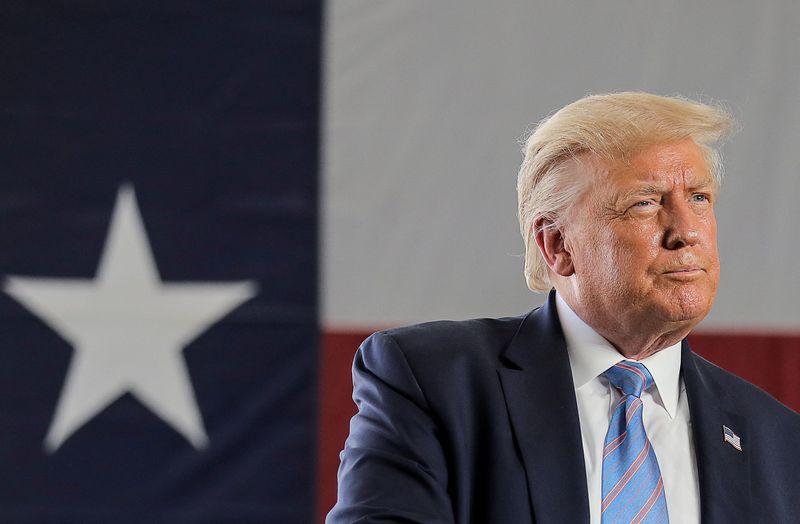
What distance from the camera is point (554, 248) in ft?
5.63

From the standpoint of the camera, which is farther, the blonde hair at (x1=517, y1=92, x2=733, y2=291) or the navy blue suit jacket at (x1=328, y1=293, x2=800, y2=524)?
the blonde hair at (x1=517, y1=92, x2=733, y2=291)

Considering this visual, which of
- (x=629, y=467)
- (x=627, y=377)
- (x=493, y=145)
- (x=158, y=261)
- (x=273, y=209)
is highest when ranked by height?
(x=493, y=145)

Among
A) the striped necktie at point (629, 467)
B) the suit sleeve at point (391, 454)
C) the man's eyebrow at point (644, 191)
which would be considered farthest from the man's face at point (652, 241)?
the suit sleeve at point (391, 454)

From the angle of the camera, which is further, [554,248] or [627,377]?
[554,248]

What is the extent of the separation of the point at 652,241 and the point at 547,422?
0.30 metres

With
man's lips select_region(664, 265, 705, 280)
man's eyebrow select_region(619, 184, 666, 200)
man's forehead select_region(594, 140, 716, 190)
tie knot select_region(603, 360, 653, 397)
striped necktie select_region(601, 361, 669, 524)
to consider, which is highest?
man's forehead select_region(594, 140, 716, 190)

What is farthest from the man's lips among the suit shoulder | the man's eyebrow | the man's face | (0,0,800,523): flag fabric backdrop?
(0,0,800,523): flag fabric backdrop

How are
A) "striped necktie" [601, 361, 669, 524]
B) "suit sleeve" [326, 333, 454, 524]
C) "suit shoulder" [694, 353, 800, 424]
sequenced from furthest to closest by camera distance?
"suit shoulder" [694, 353, 800, 424] → "striped necktie" [601, 361, 669, 524] → "suit sleeve" [326, 333, 454, 524]

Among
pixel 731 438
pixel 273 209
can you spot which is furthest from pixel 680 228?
pixel 273 209

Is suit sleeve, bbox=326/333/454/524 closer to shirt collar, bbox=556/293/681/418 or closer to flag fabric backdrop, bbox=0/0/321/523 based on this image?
shirt collar, bbox=556/293/681/418

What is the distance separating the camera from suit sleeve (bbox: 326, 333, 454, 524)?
1.34m

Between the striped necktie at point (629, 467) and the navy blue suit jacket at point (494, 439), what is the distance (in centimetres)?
5

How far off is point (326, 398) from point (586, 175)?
1389 millimetres

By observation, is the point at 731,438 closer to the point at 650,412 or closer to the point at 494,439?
the point at 650,412
